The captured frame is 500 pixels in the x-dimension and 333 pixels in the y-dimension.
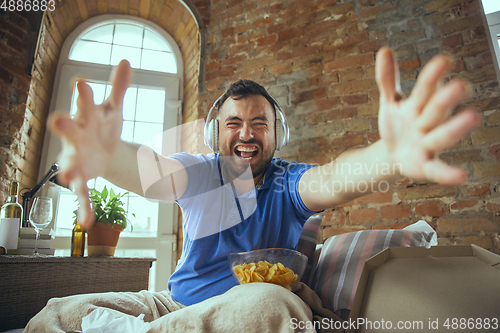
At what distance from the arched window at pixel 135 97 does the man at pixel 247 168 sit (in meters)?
1.09

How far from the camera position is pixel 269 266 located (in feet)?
2.50

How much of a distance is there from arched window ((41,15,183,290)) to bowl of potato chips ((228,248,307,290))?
1329 millimetres

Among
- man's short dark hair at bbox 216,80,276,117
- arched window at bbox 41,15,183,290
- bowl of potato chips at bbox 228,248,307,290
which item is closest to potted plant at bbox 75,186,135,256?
arched window at bbox 41,15,183,290

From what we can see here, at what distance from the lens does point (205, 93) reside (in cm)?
199

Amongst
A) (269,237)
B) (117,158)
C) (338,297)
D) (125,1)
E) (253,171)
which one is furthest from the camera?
(125,1)

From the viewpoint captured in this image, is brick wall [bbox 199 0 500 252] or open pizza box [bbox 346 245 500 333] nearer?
open pizza box [bbox 346 245 500 333]

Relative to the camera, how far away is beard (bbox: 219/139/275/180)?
42.2 inches

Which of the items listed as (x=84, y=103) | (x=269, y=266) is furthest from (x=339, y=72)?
(x=84, y=103)

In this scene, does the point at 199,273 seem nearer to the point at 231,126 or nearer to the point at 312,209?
the point at 312,209

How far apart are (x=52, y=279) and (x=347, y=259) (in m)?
1.07

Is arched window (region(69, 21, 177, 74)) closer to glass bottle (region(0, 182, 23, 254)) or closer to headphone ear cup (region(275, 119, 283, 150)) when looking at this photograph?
glass bottle (region(0, 182, 23, 254))

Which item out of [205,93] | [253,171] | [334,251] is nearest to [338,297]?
[334,251]

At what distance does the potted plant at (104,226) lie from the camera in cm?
146

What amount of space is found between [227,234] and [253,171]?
0.80ft
